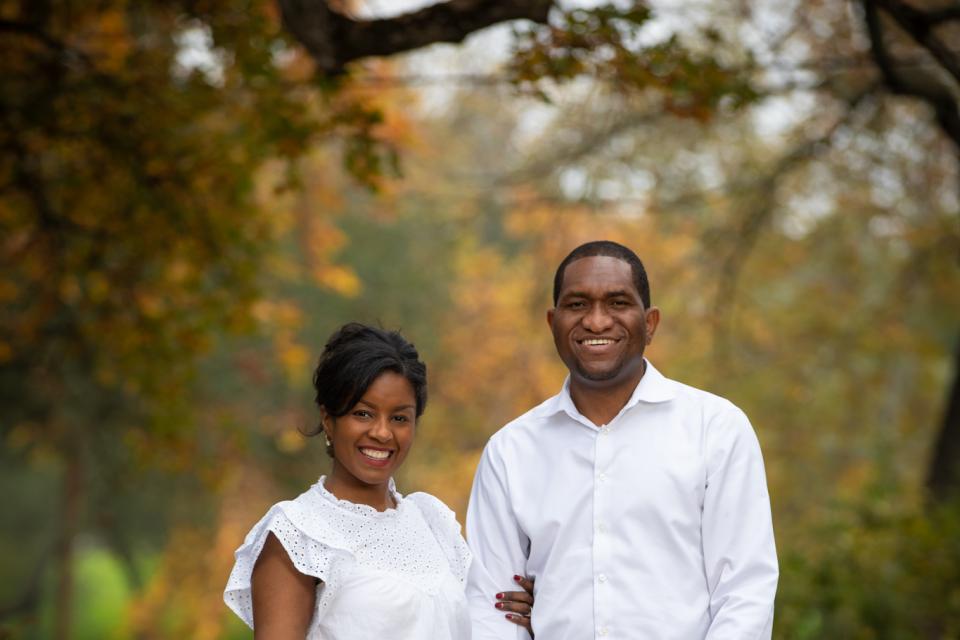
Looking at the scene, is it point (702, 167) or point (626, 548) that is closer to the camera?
point (626, 548)

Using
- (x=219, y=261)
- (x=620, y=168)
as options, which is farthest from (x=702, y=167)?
(x=219, y=261)

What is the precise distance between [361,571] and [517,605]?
57cm

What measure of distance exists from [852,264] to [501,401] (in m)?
7.48

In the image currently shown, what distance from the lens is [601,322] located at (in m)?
3.58

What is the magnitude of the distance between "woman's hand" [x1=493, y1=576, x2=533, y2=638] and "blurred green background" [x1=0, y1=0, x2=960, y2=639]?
87cm

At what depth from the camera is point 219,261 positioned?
8062 millimetres

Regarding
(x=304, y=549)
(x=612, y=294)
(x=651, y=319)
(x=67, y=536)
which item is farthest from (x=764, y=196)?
(x=67, y=536)

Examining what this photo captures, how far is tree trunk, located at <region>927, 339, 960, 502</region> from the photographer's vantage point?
383 inches

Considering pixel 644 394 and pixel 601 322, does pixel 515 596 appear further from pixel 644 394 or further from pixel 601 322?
pixel 601 322

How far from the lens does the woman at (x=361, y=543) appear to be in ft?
10.5

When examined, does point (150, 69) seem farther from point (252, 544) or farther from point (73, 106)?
point (252, 544)

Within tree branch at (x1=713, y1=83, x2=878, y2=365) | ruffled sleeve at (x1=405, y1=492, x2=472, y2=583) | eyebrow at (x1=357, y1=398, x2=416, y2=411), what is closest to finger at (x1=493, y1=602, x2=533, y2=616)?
ruffled sleeve at (x1=405, y1=492, x2=472, y2=583)

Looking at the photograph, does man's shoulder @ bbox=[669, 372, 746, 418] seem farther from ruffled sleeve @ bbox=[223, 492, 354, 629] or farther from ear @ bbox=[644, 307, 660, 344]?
ruffled sleeve @ bbox=[223, 492, 354, 629]

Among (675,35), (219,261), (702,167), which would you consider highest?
(702,167)
